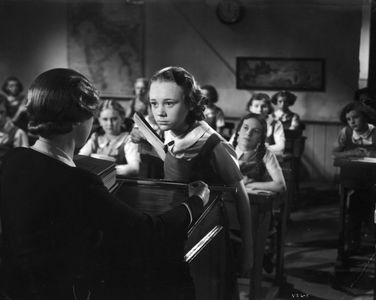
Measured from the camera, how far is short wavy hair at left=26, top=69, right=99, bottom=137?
118 centimetres

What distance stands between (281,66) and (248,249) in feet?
16.4

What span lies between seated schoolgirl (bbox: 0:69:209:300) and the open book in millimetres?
402

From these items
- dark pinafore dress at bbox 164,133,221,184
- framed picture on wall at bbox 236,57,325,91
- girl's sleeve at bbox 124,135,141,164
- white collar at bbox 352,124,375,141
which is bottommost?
girl's sleeve at bbox 124,135,141,164

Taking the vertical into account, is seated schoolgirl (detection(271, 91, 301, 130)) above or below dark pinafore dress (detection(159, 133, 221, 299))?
above

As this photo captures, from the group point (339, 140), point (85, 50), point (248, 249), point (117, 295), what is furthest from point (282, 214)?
point (85, 50)

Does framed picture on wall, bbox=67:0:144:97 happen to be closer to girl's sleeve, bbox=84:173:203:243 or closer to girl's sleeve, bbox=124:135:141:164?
girl's sleeve, bbox=124:135:141:164

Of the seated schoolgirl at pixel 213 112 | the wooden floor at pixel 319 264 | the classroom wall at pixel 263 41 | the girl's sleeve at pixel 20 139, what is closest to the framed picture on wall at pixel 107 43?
the classroom wall at pixel 263 41

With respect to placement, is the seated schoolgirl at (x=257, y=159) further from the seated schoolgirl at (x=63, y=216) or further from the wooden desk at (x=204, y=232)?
the seated schoolgirl at (x=63, y=216)

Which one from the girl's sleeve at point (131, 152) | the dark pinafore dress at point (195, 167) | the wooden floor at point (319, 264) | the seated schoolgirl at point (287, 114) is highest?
the seated schoolgirl at point (287, 114)

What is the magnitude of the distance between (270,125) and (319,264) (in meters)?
1.70

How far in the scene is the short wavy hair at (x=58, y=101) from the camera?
118 cm

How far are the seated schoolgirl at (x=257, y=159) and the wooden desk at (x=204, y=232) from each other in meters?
1.40

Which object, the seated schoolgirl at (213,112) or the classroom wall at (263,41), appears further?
the classroom wall at (263,41)

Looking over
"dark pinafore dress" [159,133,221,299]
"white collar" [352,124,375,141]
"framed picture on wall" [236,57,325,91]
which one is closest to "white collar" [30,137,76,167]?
"dark pinafore dress" [159,133,221,299]
